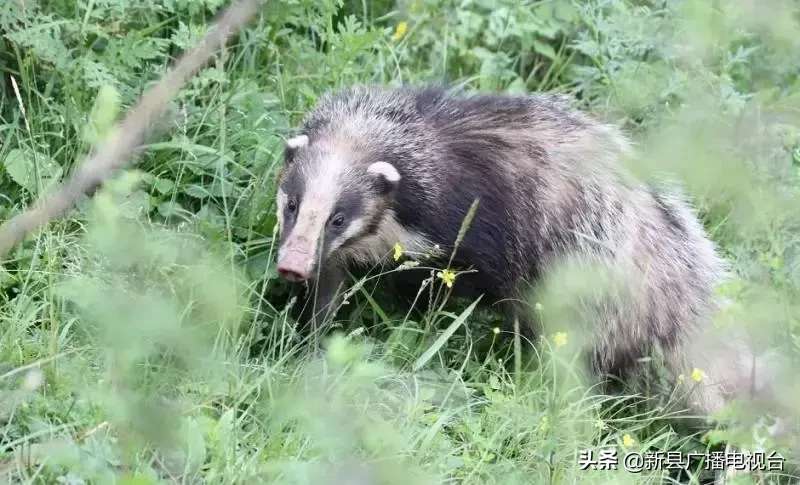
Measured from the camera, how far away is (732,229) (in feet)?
20.9

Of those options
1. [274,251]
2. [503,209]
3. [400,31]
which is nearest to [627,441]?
[503,209]

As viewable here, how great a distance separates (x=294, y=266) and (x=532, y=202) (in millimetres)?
1305

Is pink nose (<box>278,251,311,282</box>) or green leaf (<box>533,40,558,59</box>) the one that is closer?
pink nose (<box>278,251,311,282</box>)

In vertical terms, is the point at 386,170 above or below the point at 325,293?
above

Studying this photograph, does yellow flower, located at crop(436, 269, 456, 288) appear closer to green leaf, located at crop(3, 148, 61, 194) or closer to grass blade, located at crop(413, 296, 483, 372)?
grass blade, located at crop(413, 296, 483, 372)

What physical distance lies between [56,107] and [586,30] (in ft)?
11.1

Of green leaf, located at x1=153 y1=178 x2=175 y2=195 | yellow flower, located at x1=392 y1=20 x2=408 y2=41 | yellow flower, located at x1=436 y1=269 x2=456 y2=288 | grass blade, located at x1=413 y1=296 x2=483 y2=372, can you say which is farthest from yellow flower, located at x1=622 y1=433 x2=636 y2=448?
yellow flower, located at x1=392 y1=20 x2=408 y2=41

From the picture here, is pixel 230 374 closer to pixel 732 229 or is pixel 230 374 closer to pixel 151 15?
pixel 151 15

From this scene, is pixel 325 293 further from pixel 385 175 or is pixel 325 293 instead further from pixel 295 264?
pixel 295 264

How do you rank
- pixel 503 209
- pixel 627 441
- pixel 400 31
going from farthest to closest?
pixel 400 31
pixel 503 209
pixel 627 441

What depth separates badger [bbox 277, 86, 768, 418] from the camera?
545cm

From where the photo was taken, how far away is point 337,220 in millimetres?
5395

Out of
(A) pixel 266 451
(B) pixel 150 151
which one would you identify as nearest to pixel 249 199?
(B) pixel 150 151

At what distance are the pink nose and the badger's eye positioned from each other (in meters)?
0.45
